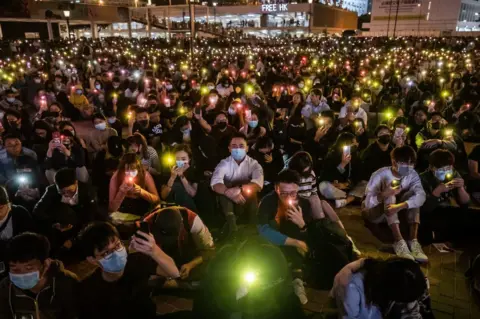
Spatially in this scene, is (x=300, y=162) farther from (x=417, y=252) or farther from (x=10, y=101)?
(x=10, y=101)

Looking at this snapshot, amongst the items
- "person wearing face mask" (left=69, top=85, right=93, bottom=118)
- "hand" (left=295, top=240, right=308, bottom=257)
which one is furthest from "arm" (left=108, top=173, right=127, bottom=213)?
"person wearing face mask" (left=69, top=85, right=93, bottom=118)

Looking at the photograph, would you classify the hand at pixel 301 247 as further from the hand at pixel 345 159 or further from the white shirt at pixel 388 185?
the hand at pixel 345 159

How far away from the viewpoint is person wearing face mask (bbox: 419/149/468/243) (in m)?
5.39

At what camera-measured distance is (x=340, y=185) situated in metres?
6.92

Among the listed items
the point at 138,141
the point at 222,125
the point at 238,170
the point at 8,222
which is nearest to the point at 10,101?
the point at 138,141

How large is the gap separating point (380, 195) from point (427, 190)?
744 millimetres

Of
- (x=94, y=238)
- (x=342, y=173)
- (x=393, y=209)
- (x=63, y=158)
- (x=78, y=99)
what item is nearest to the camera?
(x=94, y=238)

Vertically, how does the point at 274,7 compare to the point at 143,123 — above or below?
above

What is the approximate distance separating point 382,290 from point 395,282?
122 millimetres

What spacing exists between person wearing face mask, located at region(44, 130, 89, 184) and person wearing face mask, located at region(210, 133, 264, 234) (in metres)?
2.29

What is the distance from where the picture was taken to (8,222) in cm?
409

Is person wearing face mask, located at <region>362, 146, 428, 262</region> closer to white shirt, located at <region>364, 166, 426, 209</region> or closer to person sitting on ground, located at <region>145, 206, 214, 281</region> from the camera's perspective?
white shirt, located at <region>364, 166, 426, 209</region>

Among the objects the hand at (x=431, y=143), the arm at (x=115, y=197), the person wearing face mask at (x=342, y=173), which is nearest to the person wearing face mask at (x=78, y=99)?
the arm at (x=115, y=197)

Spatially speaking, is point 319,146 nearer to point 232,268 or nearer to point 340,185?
point 340,185
